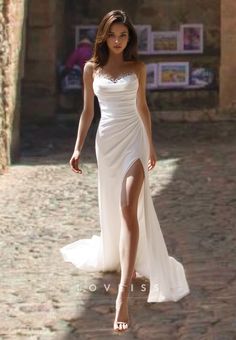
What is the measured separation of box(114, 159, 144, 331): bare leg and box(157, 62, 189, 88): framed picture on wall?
35.9 feet

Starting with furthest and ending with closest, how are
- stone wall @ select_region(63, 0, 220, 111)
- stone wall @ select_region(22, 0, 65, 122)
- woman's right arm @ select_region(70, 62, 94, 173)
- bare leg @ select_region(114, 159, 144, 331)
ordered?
1. stone wall @ select_region(63, 0, 220, 111)
2. stone wall @ select_region(22, 0, 65, 122)
3. woman's right arm @ select_region(70, 62, 94, 173)
4. bare leg @ select_region(114, 159, 144, 331)

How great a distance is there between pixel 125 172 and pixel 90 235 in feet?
6.97

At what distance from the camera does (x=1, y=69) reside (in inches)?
413

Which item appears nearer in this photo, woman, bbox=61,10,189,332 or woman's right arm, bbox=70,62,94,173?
woman, bbox=61,10,189,332

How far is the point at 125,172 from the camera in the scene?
512cm

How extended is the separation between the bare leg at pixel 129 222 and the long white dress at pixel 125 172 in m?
0.07

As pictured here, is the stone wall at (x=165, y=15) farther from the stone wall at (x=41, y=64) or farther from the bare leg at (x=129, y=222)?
the bare leg at (x=129, y=222)

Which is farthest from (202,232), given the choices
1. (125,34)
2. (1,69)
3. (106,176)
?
(1,69)

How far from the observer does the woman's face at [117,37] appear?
503cm

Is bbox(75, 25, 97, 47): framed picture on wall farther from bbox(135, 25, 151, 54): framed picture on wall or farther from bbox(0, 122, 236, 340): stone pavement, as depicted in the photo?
bbox(0, 122, 236, 340): stone pavement

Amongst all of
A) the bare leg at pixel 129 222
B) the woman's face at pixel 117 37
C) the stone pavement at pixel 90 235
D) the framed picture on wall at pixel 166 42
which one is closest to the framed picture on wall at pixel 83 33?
the framed picture on wall at pixel 166 42

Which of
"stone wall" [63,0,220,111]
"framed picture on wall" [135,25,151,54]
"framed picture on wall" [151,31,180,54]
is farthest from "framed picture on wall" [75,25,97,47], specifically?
"framed picture on wall" [151,31,180,54]

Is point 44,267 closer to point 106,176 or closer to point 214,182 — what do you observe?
point 106,176

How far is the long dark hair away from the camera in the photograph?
199 inches
